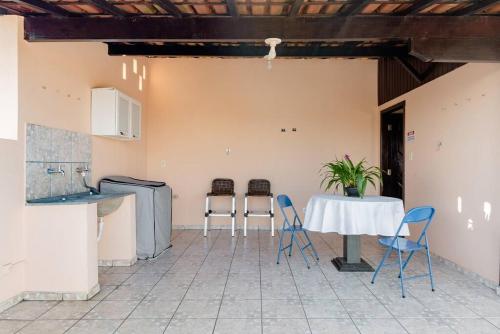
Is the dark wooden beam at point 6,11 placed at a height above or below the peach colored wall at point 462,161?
above

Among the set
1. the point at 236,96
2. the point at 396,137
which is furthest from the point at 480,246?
the point at 236,96

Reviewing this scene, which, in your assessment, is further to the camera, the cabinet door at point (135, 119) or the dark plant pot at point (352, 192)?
the cabinet door at point (135, 119)

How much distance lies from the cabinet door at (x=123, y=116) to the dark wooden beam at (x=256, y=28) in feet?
3.91

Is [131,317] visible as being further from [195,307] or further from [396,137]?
[396,137]

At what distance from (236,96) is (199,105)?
71 centimetres

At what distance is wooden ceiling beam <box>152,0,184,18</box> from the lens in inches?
105

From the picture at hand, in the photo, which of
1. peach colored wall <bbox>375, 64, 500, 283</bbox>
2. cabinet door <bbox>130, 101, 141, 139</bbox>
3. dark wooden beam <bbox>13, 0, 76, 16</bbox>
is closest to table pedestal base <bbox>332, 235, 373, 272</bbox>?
peach colored wall <bbox>375, 64, 500, 283</bbox>

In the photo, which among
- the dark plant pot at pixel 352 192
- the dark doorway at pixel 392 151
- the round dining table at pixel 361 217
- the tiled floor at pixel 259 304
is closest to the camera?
the tiled floor at pixel 259 304

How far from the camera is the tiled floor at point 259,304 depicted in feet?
7.75

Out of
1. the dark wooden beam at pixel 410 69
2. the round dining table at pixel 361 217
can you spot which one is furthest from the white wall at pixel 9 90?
the dark wooden beam at pixel 410 69

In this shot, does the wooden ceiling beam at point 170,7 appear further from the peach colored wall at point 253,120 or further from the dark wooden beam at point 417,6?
the peach colored wall at point 253,120

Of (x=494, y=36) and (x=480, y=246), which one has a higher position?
(x=494, y=36)

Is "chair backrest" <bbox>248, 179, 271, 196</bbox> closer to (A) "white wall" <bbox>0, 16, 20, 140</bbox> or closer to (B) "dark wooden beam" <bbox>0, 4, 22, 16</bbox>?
(A) "white wall" <bbox>0, 16, 20, 140</bbox>

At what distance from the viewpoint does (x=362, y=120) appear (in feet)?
19.5
